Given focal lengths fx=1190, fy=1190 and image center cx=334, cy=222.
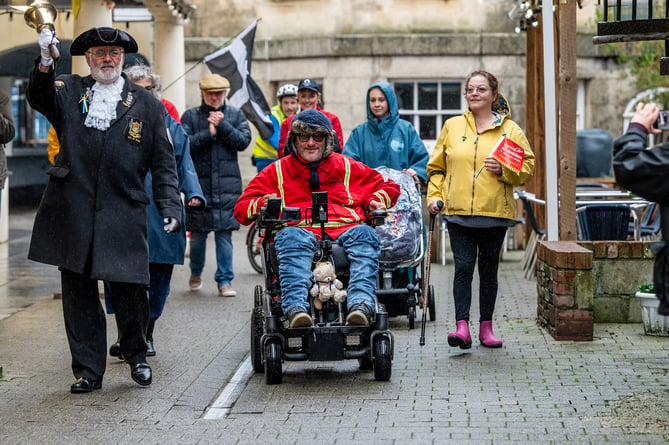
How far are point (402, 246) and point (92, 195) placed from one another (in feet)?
9.46

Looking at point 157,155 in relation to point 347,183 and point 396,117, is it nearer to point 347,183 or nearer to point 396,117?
point 347,183

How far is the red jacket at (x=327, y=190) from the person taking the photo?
7.42m

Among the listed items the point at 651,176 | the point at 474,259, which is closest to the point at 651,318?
the point at 474,259

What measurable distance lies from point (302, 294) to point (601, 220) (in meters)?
Answer: 4.77

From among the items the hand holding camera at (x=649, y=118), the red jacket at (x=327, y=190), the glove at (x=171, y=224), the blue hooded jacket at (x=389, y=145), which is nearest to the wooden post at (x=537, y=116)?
the blue hooded jacket at (x=389, y=145)

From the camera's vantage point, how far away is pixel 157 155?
7039 millimetres

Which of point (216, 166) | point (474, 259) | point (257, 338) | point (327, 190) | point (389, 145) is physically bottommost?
point (257, 338)

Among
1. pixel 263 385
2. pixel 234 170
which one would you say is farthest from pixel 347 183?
pixel 234 170

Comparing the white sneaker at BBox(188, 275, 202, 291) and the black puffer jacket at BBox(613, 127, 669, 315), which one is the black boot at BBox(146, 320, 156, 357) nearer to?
the white sneaker at BBox(188, 275, 202, 291)

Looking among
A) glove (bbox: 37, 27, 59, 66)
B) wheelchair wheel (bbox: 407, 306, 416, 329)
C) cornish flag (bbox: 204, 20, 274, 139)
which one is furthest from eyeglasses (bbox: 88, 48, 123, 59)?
cornish flag (bbox: 204, 20, 274, 139)

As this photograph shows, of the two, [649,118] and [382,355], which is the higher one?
[649,118]

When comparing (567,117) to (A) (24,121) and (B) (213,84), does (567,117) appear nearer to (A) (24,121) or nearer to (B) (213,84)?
(B) (213,84)

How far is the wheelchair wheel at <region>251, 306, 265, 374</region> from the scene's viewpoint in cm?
747

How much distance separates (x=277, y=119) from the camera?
42.8 ft
